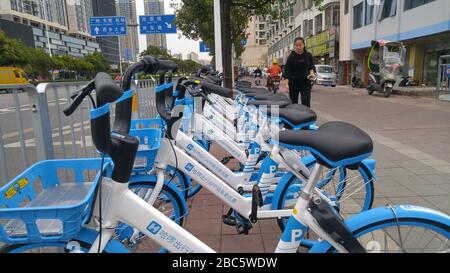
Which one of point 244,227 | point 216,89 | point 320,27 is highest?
point 320,27

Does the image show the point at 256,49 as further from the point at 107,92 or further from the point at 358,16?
the point at 107,92

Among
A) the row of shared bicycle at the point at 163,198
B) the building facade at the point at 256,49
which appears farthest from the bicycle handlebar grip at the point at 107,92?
the building facade at the point at 256,49

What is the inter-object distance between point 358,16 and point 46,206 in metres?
24.3

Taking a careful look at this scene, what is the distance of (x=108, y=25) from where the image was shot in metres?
14.5

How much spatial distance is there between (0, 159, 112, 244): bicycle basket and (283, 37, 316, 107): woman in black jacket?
4.41m

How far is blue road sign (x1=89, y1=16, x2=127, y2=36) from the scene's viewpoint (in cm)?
1445

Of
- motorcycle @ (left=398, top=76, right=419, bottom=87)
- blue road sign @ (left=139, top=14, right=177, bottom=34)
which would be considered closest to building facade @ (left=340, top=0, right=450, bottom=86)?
motorcycle @ (left=398, top=76, right=419, bottom=87)

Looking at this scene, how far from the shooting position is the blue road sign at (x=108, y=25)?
14.5 metres

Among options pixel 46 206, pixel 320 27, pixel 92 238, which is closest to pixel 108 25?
pixel 46 206

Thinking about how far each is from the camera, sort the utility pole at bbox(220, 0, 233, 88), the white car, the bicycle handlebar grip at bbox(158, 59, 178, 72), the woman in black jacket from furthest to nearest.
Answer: the white car < the utility pole at bbox(220, 0, 233, 88) < the woman in black jacket < the bicycle handlebar grip at bbox(158, 59, 178, 72)

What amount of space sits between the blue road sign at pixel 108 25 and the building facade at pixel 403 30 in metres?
13.0

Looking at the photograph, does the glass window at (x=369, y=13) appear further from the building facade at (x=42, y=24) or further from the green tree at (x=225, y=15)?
the building facade at (x=42, y=24)

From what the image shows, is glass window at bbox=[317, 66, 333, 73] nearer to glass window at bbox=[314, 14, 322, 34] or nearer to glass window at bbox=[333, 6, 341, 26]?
glass window at bbox=[333, 6, 341, 26]
